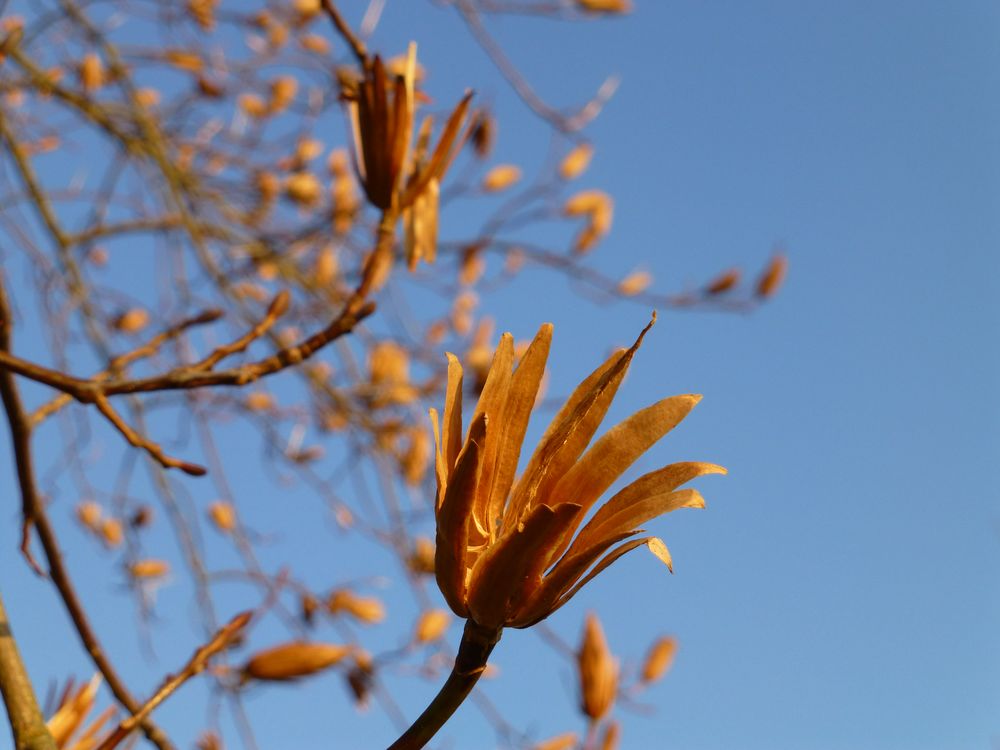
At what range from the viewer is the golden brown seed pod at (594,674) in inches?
35.7

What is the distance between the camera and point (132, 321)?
2371 mm

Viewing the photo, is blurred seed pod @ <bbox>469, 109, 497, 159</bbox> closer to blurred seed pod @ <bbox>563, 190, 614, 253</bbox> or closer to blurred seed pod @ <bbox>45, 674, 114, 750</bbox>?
blurred seed pod @ <bbox>563, 190, 614, 253</bbox>

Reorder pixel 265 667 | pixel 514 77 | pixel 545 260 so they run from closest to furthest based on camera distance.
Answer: pixel 265 667, pixel 514 77, pixel 545 260

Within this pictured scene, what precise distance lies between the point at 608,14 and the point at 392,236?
120 centimetres

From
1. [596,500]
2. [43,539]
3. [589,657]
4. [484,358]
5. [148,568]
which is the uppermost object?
[484,358]

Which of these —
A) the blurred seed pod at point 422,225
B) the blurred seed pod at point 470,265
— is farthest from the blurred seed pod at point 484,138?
the blurred seed pod at point 422,225

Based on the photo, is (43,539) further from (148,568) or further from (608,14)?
(608,14)

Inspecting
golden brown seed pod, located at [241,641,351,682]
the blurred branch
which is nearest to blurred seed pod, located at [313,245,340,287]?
golden brown seed pod, located at [241,641,351,682]

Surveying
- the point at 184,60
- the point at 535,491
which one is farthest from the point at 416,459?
the point at 535,491

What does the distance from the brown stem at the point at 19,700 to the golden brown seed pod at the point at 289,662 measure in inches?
14.7

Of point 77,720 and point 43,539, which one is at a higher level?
point 43,539

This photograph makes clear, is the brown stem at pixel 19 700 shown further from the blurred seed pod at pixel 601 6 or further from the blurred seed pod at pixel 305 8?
the blurred seed pod at pixel 305 8

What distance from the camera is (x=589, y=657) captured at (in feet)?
3.01

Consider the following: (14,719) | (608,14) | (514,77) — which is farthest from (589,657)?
(608,14)
